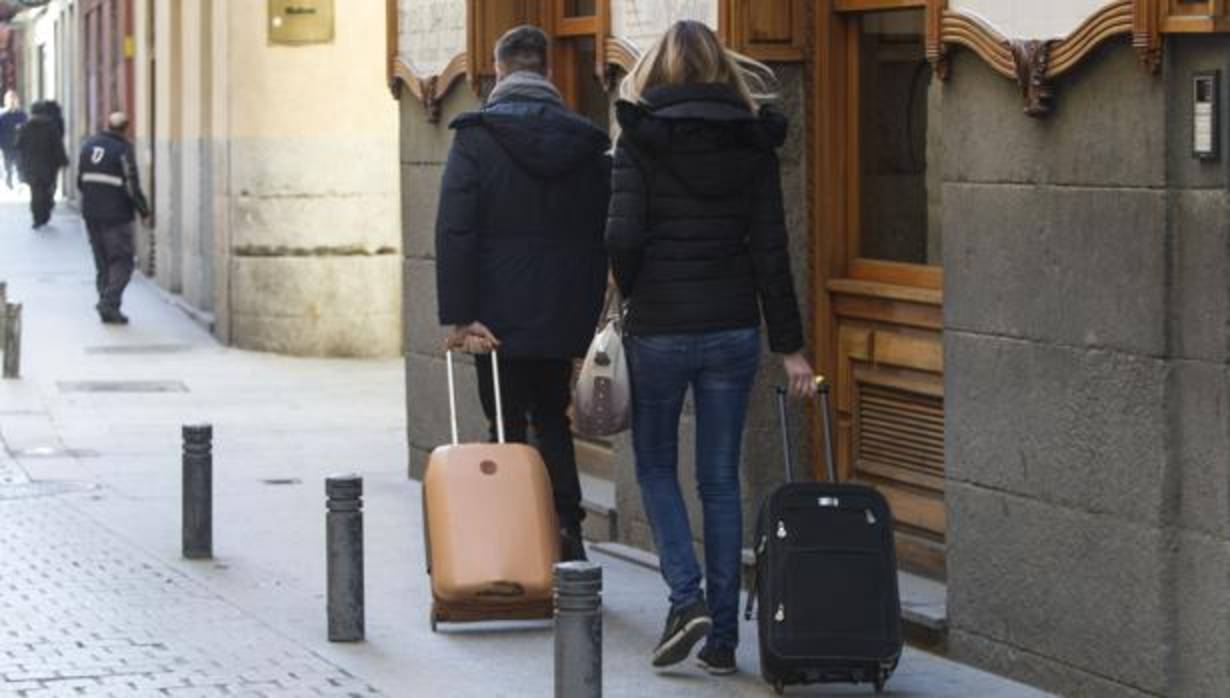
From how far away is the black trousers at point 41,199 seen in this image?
4066 centimetres

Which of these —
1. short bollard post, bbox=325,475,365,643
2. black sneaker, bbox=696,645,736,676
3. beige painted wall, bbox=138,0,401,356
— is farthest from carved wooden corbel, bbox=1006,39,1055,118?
beige painted wall, bbox=138,0,401,356

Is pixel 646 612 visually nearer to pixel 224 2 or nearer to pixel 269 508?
pixel 269 508

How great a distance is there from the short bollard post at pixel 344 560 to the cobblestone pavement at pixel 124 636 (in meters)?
0.20

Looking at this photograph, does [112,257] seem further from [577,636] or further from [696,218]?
[577,636]

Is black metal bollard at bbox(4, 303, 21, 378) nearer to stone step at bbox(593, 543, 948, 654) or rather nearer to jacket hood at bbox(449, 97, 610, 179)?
jacket hood at bbox(449, 97, 610, 179)

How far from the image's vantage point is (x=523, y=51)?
34.3 ft

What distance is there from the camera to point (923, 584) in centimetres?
1009

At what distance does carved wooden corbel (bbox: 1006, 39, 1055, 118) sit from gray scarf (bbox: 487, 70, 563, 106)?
7.26 feet

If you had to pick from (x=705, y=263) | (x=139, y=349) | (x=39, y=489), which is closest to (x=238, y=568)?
(x=39, y=489)

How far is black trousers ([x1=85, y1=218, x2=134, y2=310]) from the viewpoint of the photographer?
25.8 m

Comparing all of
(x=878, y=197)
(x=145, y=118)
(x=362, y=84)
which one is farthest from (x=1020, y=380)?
(x=145, y=118)

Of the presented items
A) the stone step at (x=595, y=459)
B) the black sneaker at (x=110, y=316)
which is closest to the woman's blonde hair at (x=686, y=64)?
the stone step at (x=595, y=459)

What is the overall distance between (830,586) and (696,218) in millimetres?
1225

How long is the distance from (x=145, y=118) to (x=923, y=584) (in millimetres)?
24055
